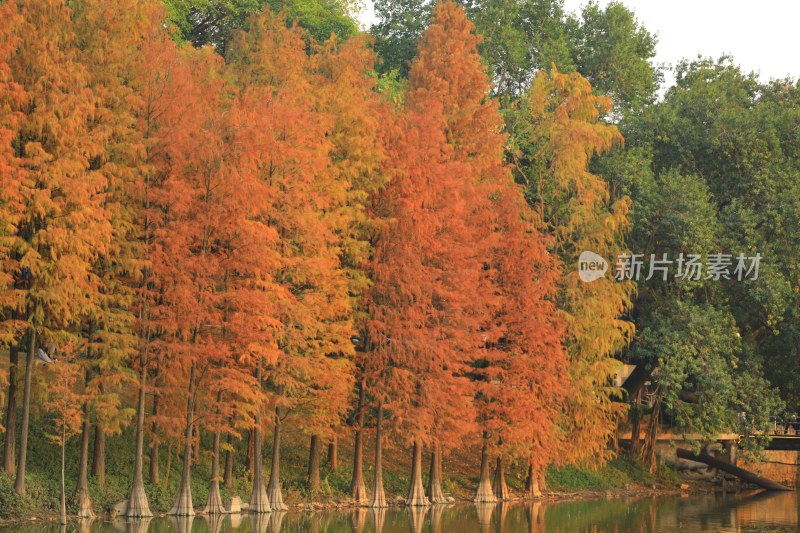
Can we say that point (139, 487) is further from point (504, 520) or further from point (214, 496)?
point (504, 520)

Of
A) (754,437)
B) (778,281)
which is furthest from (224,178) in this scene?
(754,437)

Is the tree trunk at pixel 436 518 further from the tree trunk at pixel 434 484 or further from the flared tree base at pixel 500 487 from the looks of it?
the flared tree base at pixel 500 487

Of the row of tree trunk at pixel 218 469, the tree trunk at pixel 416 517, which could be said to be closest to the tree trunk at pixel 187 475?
the row of tree trunk at pixel 218 469

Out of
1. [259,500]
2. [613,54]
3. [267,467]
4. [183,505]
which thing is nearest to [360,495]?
[267,467]

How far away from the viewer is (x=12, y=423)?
3556 cm

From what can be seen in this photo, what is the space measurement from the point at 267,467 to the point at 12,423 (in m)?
11.7

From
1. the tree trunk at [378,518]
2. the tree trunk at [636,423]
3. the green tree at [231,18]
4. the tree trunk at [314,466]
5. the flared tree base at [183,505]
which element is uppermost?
the green tree at [231,18]

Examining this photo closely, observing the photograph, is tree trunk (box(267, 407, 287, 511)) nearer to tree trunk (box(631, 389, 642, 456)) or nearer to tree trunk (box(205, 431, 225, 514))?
tree trunk (box(205, 431, 225, 514))

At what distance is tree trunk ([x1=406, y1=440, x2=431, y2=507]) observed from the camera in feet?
149

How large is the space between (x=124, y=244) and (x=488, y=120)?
1741 cm

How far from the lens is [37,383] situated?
1417 inches

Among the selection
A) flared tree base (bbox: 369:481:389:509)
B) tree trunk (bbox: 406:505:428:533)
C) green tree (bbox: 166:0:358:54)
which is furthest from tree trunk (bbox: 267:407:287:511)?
green tree (bbox: 166:0:358:54)

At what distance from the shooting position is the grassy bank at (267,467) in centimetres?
3578

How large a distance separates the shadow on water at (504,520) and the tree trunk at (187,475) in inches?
19.3
